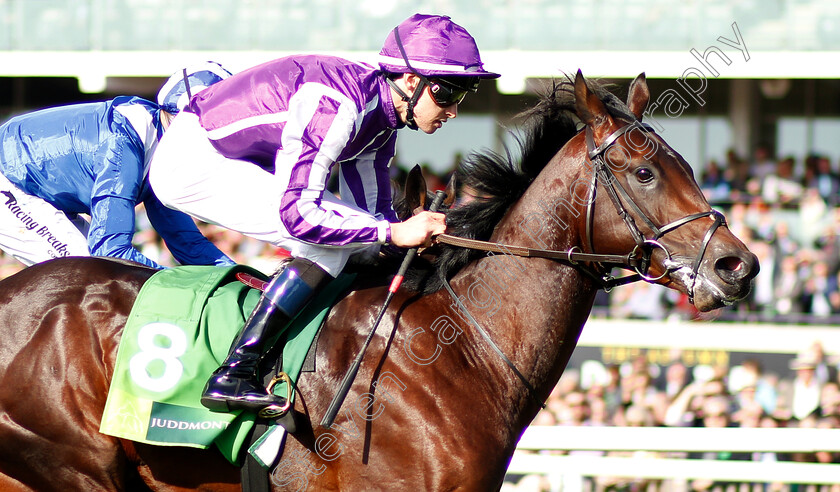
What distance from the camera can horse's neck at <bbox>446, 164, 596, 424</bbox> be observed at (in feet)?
8.70

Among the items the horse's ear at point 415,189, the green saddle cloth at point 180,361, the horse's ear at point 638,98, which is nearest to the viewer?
the green saddle cloth at point 180,361

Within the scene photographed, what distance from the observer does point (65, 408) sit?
2619 millimetres

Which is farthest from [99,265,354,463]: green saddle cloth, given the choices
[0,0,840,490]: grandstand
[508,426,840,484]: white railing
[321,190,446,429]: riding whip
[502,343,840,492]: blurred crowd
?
[0,0,840,490]: grandstand

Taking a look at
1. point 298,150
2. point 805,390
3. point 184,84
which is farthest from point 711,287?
point 805,390

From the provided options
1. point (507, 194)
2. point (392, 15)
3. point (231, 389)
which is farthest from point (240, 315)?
point (392, 15)

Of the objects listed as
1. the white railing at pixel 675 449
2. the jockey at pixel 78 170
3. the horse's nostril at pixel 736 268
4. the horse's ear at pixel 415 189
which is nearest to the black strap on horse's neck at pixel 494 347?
the horse's ear at pixel 415 189

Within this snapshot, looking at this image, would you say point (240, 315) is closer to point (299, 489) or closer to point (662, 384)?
point (299, 489)

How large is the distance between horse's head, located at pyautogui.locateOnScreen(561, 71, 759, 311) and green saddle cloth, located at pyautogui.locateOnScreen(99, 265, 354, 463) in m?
0.92

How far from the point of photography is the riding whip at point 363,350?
2514mm

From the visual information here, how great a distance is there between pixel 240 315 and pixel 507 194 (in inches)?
37.0

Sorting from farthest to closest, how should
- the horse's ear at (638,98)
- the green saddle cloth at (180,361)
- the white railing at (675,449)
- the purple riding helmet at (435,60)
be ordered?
the white railing at (675,449)
the horse's ear at (638,98)
the purple riding helmet at (435,60)
the green saddle cloth at (180,361)

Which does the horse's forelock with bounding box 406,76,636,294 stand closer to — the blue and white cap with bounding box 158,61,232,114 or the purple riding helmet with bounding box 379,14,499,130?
the purple riding helmet with bounding box 379,14,499,130

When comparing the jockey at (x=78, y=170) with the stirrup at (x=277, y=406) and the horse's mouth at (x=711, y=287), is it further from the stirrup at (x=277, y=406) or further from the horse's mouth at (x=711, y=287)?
the horse's mouth at (x=711, y=287)

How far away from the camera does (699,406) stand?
19.9ft
